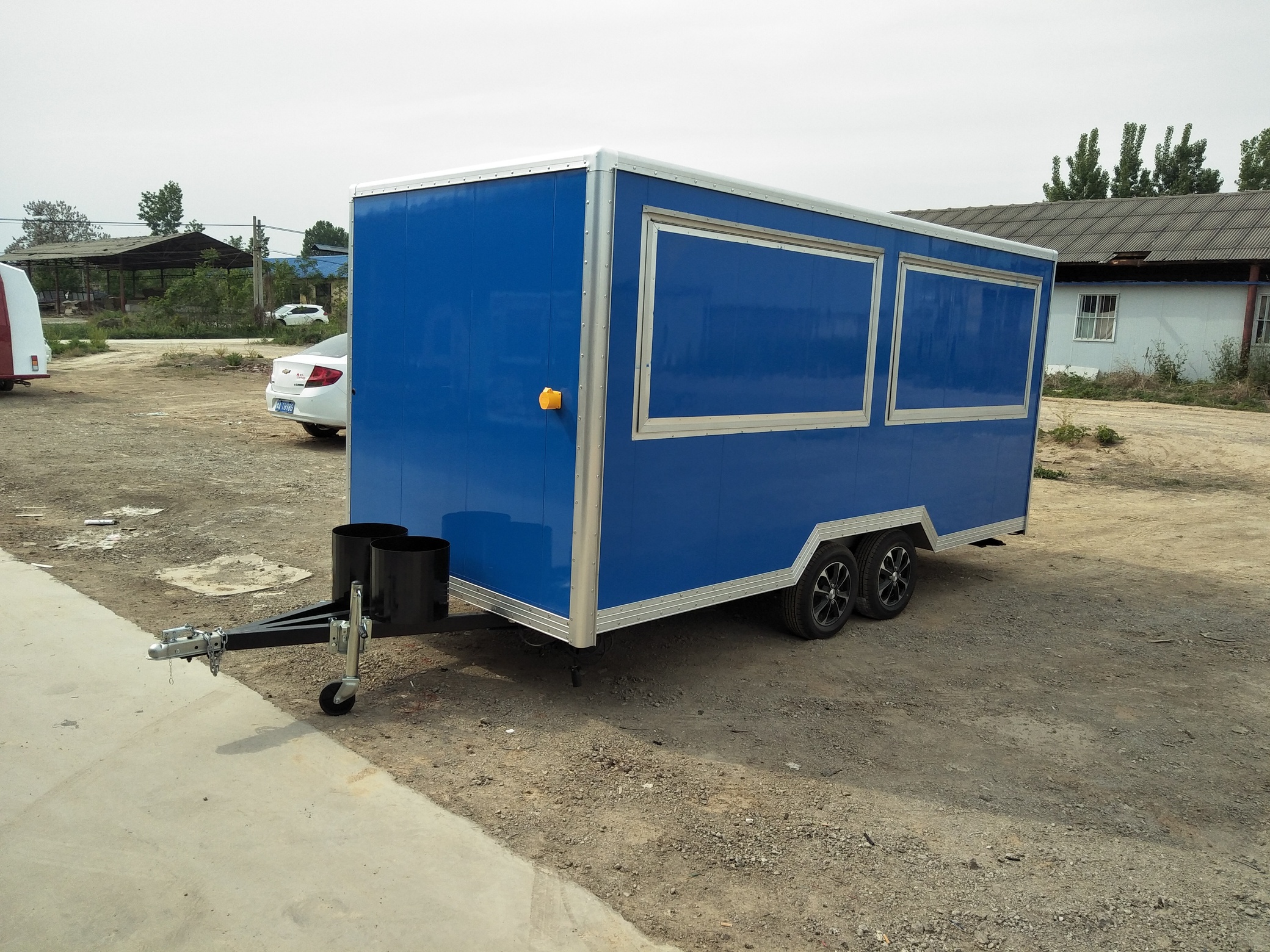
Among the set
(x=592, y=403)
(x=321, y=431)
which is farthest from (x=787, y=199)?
(x=321, y=431)

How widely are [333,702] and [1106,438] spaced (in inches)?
523

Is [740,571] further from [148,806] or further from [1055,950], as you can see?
[148,806]

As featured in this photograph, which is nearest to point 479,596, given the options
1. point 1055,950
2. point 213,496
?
point 1055,950

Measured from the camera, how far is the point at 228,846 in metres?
3.48

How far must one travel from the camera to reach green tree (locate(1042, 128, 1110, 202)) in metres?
38.9

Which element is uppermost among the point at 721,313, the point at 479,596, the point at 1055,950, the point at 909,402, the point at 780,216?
the point at 780,216

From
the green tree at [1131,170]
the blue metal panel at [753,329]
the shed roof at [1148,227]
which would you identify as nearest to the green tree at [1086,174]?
the green tree at [1131,170]

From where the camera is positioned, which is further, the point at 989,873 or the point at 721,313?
the point at 721,313

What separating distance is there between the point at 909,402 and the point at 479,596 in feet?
10.1

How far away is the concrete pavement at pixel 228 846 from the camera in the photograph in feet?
10.0

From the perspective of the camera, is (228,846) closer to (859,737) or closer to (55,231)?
(859,737)

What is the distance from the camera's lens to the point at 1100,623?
6875 mm

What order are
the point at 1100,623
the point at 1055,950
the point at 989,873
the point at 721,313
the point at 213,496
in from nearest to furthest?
the point at 1055,950 → the point at 989,873 → the point at 721,313 → the point at 1100,623 → the point at 213,496

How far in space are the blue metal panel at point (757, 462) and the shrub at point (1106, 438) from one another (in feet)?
27.7
